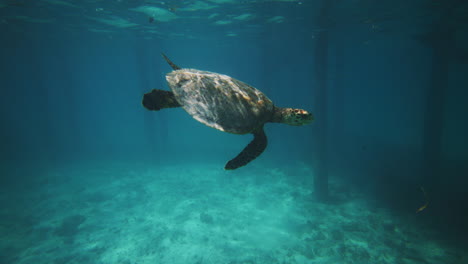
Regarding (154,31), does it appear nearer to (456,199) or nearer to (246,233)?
(246,233)

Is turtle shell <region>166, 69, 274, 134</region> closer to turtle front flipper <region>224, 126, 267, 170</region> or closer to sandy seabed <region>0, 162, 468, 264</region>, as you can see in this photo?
turtle front flipper <region>224, 126, 267, 170</region>

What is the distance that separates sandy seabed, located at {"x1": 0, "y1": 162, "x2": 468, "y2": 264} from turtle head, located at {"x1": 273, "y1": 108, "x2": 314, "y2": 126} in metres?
7.79

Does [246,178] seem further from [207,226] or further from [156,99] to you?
[156,99]

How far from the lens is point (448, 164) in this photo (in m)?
19.2

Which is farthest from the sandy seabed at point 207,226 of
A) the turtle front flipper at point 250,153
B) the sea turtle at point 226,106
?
the sea turtle at point 226,106

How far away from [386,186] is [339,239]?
24.7 ft

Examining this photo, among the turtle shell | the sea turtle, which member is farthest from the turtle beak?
the turtle shell

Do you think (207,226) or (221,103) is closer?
(221,103)

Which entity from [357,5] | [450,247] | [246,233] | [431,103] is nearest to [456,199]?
[450,247]

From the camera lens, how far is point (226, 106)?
13.3ft

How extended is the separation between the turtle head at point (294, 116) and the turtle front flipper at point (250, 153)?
0.57m

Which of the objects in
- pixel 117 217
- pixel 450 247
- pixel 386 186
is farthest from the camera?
pixel 386 186

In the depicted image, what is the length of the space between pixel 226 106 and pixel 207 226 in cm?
1007

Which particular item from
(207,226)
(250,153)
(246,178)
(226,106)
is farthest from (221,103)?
(246,178)
